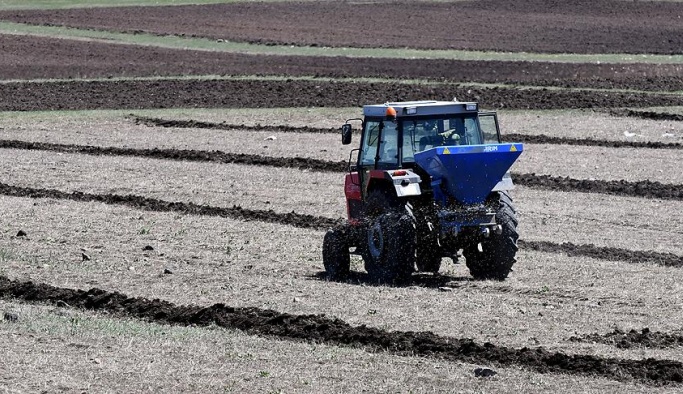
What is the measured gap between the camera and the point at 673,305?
14414mm

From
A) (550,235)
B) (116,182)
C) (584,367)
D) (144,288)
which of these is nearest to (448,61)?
(116,182)

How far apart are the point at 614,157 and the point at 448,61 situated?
63.5ft

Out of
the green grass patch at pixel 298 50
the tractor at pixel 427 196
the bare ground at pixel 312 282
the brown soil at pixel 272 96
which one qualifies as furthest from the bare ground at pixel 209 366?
the green grass patch at pixel 298 50

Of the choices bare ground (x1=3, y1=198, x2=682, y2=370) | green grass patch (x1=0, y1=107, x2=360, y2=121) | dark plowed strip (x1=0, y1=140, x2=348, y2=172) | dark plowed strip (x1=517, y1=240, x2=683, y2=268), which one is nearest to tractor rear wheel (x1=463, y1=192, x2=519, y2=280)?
bare ground (x1=3, y1=198, x2=682, y2=370)

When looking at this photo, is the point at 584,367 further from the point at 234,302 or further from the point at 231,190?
the point at 231,190

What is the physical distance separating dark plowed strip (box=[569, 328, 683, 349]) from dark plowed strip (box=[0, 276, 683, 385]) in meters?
0.77

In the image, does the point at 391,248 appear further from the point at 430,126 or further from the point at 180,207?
the point at 180,207

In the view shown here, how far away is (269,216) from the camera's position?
837 inches

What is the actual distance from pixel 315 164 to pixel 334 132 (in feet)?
17.4

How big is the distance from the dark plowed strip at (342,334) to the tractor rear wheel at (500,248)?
10.4 feet

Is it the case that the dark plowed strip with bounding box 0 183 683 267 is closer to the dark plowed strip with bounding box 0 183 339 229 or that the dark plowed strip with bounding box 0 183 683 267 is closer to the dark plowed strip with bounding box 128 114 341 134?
the dark plowed strip with bounding box 0 183 339 229

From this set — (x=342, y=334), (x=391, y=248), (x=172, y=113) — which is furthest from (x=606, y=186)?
(x=172, y=113)

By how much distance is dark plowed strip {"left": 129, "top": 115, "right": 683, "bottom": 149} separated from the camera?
29.5 meters

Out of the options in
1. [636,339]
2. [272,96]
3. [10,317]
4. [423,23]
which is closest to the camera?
[636,339]
